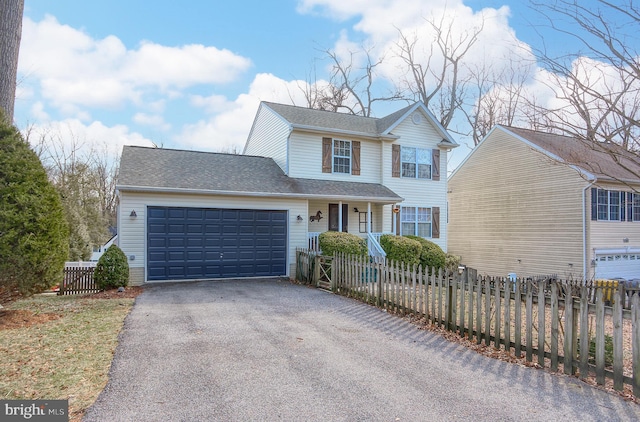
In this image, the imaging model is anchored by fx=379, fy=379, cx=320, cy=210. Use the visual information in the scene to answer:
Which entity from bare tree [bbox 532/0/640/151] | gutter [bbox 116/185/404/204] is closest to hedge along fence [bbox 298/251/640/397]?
bare tree [bbox 532/0/640/151]

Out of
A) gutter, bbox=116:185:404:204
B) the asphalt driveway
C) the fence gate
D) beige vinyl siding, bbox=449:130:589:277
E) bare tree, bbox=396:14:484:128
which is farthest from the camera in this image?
bare tree, bbox=396:14:484:128

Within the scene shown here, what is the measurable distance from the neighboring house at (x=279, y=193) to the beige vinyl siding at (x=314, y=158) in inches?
1.7

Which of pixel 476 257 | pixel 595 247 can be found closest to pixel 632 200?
pixel 595 247

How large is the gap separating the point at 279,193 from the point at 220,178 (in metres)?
2.25

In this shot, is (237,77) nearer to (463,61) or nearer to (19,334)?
(463,61)

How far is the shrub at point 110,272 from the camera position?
10.9m

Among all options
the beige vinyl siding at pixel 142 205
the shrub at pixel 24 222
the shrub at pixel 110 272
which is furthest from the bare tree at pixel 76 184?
the shrub at pixel 24 222

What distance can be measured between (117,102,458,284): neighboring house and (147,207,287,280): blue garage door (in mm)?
33

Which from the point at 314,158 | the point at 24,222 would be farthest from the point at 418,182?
the point at 24,222

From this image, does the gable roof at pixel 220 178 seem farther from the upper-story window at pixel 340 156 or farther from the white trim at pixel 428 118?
the white trim at pixel 428 118

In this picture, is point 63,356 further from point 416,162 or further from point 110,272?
point 416,162

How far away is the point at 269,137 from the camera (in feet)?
58.0

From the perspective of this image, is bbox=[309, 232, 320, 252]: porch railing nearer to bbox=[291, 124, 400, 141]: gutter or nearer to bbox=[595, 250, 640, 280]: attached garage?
bbox=[291, 124, 400, 141]: gutter

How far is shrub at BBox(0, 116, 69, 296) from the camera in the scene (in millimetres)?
6574
